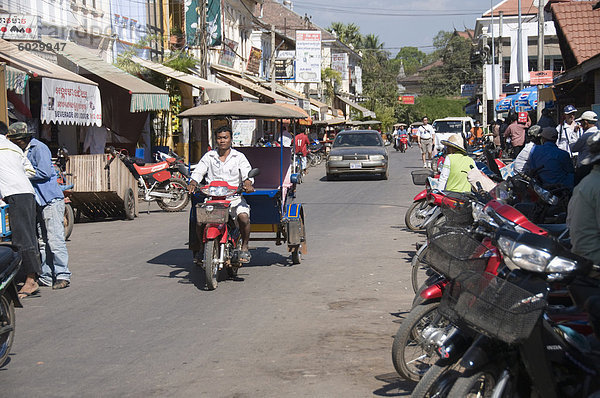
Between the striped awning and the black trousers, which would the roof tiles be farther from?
the black trousers

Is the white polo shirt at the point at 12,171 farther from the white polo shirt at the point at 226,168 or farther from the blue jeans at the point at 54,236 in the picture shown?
the white polo shirt at the point at 226,168

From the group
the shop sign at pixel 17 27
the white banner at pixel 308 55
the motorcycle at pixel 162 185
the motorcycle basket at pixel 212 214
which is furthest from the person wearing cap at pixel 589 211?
the white banner at pixel 308 55

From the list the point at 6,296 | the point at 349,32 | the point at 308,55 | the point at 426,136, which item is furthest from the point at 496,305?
the point at 349,32

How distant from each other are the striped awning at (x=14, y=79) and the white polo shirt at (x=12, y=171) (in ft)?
20.6

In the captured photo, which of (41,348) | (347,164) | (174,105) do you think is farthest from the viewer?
(174,105)

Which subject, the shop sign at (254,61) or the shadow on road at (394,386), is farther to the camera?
the shop sign at (254,61)

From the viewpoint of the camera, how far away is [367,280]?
964 cm

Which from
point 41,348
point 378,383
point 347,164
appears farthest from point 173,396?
point 347,164

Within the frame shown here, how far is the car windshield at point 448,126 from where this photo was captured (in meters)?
38.1

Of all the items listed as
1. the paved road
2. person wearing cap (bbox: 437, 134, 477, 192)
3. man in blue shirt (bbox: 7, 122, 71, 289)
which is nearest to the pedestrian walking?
the paved road

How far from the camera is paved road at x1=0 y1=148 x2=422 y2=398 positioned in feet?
18.6

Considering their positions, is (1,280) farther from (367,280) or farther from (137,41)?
(137,41)

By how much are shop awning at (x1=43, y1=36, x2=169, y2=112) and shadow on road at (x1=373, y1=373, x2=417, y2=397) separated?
51.0 ft

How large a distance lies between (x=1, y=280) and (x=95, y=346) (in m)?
1.06
